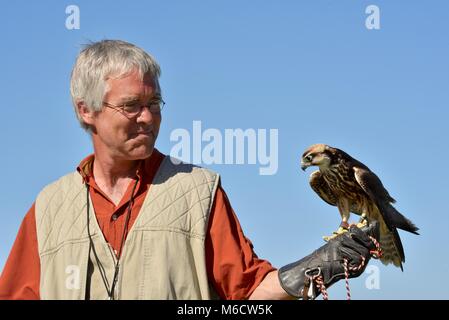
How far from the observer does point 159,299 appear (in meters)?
3.35

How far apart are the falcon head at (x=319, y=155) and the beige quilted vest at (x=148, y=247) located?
5.47ft

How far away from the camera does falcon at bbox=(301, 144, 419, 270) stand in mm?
5164

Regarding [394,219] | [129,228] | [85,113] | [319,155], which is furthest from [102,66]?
[394,219]

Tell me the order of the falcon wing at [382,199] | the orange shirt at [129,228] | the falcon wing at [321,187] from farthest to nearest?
the falcon wing at [321,187] → the falcon wing at [382,199] → the orange shirt at [129,228]

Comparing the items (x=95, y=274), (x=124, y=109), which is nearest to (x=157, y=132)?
(x=124, y=109)

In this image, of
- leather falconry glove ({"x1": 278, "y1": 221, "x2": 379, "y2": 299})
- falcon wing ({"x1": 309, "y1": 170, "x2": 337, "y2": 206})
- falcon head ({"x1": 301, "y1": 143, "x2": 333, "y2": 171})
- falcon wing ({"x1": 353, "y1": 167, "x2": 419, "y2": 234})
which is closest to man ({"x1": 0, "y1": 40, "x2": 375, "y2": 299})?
leather falconry glove ({"x1": 278, "y1": 221, "x2": 379, "y2": 299})

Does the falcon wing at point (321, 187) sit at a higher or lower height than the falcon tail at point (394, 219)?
higher

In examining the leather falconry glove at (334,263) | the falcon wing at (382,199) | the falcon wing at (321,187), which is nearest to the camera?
the leather falconry glove at (334,263)

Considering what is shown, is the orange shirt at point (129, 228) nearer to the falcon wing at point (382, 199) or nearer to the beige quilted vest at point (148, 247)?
the beige quilted vest at point (148, 247)

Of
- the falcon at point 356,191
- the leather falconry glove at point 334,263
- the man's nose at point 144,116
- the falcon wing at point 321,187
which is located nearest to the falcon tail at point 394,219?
the falcon at point 356,191

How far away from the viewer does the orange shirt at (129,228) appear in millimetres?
3383

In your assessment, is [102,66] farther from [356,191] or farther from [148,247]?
[356,191]

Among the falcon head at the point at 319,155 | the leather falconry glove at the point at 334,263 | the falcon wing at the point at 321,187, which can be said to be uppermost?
the falcon head at the point at 319,155

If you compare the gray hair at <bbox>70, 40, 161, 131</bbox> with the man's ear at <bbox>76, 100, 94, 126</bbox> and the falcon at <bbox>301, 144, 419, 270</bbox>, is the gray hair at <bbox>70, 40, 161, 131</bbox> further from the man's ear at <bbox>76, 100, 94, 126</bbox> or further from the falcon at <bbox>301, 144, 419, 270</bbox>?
the falcon at <bbox>301, 144, 419, 270</bbox>
